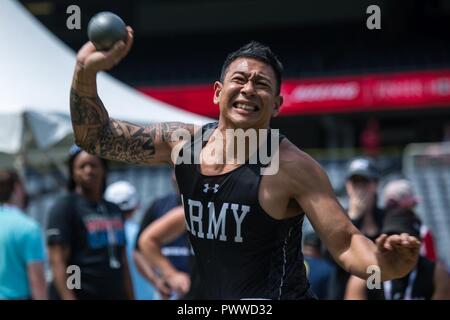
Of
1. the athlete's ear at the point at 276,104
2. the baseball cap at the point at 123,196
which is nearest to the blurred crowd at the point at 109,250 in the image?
the baseball cap at the point at 123,196

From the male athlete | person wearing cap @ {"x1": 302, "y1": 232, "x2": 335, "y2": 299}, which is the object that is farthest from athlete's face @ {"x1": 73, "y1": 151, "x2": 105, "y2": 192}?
the male athlete

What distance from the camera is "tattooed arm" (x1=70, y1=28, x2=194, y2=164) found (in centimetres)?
371

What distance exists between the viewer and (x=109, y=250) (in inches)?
251

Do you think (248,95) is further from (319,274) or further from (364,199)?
(364,199)

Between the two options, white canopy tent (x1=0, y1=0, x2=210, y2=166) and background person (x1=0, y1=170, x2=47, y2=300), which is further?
white canopy tent (x1=0, y1=0, x2=210, y2=166)

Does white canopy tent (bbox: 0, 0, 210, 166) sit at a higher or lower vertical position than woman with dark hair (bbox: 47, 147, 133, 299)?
higher

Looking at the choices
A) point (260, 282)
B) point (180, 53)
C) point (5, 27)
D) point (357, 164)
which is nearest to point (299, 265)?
point (260, 282)

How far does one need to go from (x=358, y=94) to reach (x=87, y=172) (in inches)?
604

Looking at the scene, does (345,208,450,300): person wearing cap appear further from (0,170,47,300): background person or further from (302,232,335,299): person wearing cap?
(0,170,47,300): background person

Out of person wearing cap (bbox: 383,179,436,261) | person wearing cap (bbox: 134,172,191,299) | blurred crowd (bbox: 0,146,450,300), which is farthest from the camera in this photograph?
person wearing cap (bbox: 383,179,436,261)

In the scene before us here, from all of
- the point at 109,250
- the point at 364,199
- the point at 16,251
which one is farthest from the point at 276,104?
the point at 364,199

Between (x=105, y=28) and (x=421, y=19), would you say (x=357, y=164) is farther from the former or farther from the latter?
(x=421, y=19)

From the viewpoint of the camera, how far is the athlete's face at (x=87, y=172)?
634cm
